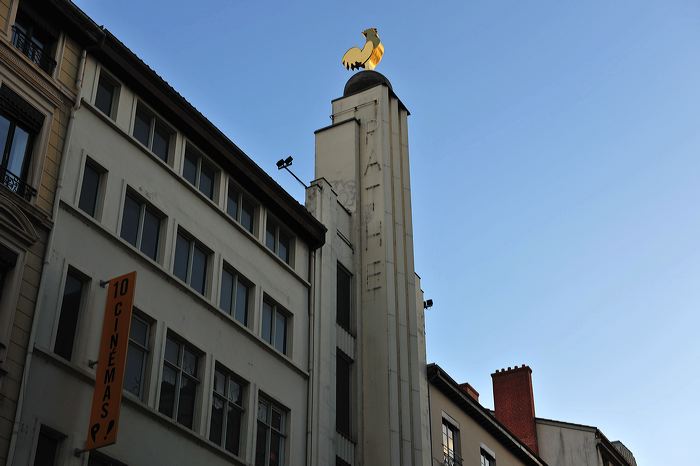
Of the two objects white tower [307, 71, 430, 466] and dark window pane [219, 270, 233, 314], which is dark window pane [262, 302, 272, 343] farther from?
white tower [307, 71, 430, 466]

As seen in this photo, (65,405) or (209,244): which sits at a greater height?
(209,244)

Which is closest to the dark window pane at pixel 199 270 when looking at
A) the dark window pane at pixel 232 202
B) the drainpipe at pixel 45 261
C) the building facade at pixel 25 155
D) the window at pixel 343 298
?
the dark window pane at pixel 232 202

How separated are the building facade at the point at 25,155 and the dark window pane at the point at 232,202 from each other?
19.9 feet

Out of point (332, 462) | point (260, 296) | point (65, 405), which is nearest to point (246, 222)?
point (260, 296)

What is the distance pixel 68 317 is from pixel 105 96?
6024 mm

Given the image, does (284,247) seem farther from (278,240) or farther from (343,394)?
(343,394)

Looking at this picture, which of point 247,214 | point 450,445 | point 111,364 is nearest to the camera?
point 111,364

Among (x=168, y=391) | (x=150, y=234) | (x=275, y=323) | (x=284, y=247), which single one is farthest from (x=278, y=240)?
(x=168, y=391)

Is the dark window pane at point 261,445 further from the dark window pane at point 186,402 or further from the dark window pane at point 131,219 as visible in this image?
the dark window pane at point 131,219

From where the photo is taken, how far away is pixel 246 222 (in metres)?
28.7

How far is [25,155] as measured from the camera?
21.4m

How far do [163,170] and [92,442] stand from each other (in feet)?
27.1

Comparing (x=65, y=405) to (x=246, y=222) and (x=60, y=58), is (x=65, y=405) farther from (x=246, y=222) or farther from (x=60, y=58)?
(x=246, y=222)

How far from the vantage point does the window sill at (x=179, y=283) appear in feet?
72.4
